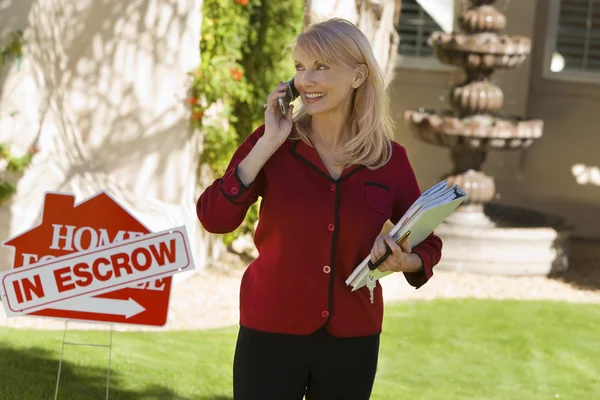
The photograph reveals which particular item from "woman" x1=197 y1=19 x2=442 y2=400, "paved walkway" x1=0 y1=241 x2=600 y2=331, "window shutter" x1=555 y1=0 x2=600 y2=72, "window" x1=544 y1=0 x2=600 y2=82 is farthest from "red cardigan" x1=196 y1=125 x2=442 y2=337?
"window shutter" x1=555 y1=0 x2=600 y2=72

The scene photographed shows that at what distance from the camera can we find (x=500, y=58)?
9.52m

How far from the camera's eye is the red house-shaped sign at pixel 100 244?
3.86 metres

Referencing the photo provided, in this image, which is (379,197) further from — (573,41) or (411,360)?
(573,41)

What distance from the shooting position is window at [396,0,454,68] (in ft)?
39.4

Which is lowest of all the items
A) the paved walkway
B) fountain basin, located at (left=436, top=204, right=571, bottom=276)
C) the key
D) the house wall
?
the paved walkway

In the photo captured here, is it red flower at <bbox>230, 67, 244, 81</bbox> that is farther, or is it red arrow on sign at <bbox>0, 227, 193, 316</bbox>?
red flower at <bbox>230, 67, 244, 81</bbox>

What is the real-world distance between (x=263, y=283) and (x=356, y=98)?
→ 1.96 ft

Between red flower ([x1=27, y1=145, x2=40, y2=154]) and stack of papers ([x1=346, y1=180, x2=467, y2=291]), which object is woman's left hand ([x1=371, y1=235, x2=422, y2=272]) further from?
red flower ([x1=27, y1=145, x2=40, y2=154])

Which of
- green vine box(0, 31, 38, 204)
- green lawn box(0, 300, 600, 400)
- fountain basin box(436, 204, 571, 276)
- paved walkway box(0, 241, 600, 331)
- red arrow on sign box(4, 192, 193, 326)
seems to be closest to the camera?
red arrow on sign box(4, 192, 193, 326)

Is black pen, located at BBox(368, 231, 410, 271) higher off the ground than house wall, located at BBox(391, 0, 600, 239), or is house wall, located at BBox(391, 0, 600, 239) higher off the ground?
black pen, located at BBox(368, 231, 410, 271)

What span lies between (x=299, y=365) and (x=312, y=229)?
0.38 m

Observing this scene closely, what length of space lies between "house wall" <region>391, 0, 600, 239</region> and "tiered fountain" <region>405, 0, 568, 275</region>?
65.2 inches

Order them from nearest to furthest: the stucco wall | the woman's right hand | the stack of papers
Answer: the stack of papers, the woman's right hand, the stucco wall

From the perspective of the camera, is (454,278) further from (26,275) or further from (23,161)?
(26,275)
